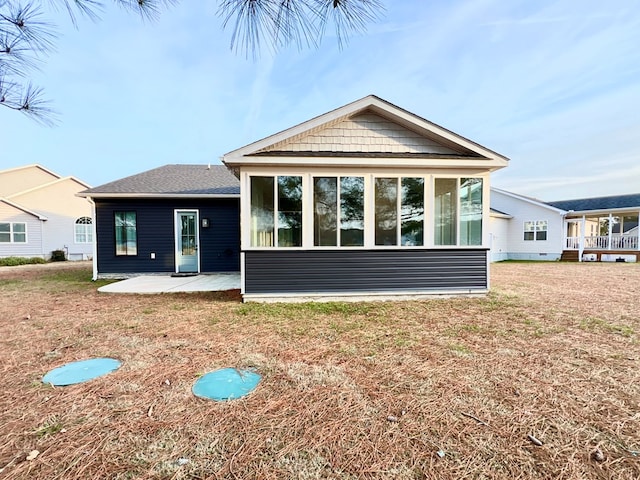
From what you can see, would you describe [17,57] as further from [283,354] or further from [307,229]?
[307,229]

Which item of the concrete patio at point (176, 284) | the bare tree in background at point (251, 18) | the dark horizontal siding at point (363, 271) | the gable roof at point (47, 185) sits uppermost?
the gable roof at point (47, 185)

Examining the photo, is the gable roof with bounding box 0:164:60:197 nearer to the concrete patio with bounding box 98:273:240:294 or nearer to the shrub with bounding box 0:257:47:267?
the shrub with bounding box 0:257:47:267

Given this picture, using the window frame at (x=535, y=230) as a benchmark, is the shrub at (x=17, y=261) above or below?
below

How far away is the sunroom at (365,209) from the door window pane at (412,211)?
0.02m

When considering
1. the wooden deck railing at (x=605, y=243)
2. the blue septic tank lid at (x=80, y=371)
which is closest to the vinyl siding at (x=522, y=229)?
the wooden deck railing at (x=605, y=243)

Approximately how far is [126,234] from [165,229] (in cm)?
134

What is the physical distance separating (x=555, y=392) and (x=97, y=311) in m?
6.88

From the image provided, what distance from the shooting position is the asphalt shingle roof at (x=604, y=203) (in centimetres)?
1635

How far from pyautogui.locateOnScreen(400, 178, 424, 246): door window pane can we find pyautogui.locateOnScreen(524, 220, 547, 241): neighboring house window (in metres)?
16.0

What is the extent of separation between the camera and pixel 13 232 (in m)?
16.3

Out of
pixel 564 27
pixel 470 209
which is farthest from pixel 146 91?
pixel 564 27

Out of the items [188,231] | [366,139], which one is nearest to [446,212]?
[366,139]

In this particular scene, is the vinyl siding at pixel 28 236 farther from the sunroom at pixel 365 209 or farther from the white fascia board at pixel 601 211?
the white fascia board at pixel 601 211

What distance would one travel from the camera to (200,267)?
9.78 m
